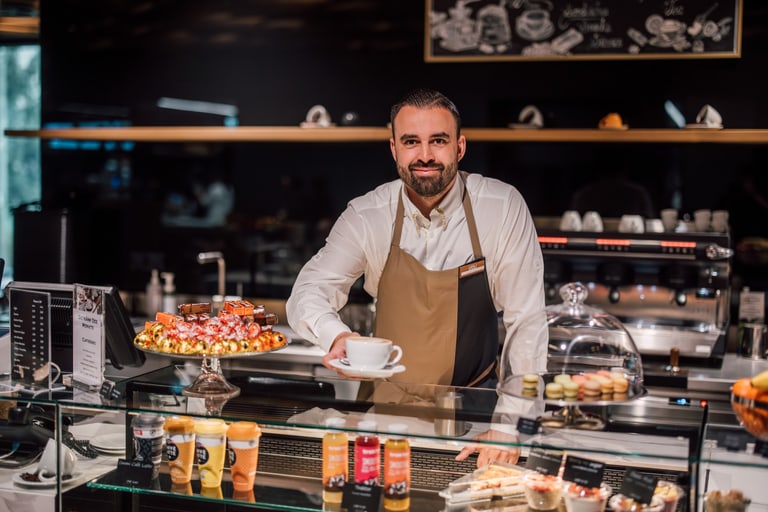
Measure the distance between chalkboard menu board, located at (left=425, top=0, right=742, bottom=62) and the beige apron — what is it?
2183 mm

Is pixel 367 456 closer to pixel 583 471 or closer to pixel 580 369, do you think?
pixel 583 471

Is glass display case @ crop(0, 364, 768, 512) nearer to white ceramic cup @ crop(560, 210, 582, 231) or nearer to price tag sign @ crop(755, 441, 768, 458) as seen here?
price tag sign @ crop(755, 441, 768, 458)

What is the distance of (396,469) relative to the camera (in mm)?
2037

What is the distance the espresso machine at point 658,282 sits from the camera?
14.0ft

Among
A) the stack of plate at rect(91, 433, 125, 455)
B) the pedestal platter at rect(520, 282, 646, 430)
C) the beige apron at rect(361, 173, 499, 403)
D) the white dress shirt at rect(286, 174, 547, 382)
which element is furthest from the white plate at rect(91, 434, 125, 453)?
the pedestal platter at rect(520, 282, 646, 430)

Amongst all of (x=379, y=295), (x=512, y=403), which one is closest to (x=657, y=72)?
(x=379, y=295)

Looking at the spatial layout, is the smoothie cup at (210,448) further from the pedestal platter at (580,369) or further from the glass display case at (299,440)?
the pedestal platter at (580,369)

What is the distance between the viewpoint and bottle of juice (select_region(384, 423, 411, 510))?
202cm

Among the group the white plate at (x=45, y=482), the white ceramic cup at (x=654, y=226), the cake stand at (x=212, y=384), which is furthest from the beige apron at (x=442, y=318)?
the white ceramic cup at (x=654, y=226)

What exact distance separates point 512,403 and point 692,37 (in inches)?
122

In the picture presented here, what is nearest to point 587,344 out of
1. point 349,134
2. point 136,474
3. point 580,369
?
point 580,369

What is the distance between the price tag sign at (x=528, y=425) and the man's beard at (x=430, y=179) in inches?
33.3

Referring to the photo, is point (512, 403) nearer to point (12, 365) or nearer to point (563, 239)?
point (12, 365)

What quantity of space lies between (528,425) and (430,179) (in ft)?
2.90
